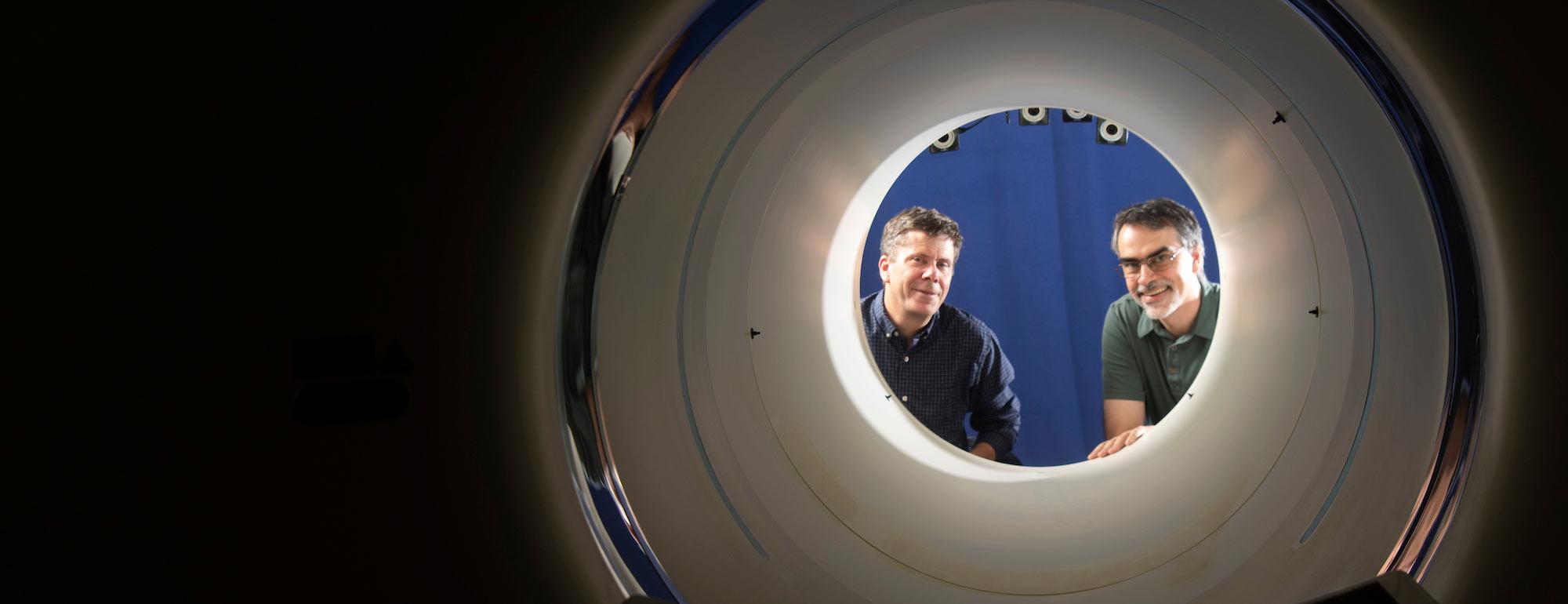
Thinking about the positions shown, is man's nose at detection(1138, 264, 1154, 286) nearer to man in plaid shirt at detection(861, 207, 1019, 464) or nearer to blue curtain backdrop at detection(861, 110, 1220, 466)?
man in plaid shirt at detection(861, 207, 1019, 464)

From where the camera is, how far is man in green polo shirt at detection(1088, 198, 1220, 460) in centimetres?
285

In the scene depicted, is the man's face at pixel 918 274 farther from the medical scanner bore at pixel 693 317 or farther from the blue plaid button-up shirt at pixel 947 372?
the medical scanner bore at pixel 693 317

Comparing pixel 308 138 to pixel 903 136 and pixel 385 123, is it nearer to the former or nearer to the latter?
pixel 385 123

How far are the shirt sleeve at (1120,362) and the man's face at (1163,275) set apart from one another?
188mm

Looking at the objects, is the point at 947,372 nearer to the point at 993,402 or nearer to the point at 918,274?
the point at 993,402

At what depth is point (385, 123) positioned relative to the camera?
51 centimetres

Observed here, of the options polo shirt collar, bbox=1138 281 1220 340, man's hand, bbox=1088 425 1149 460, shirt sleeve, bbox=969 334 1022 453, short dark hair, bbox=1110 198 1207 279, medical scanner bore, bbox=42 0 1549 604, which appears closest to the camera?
medical scanner bore, bbox=42 0 1549 604

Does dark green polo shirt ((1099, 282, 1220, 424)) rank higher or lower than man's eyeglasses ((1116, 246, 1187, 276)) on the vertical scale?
lower

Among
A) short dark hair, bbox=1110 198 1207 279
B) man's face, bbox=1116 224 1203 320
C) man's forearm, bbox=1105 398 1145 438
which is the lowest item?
man's forearm, bbox=1105 398 1145 438

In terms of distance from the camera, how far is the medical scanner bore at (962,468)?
2.90 ft

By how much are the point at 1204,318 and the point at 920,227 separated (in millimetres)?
938

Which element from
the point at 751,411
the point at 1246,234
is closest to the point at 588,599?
the point at 751,411

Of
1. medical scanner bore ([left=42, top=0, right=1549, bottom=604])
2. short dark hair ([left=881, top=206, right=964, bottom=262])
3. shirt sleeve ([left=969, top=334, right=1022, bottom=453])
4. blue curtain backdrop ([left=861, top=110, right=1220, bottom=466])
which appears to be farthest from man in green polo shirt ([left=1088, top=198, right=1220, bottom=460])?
medical scanner bore ([left=42, top=0, right=1549, bottom=604])

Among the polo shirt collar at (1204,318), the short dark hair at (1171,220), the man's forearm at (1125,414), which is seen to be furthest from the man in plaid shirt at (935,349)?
the short dark hair at (1171,220)
